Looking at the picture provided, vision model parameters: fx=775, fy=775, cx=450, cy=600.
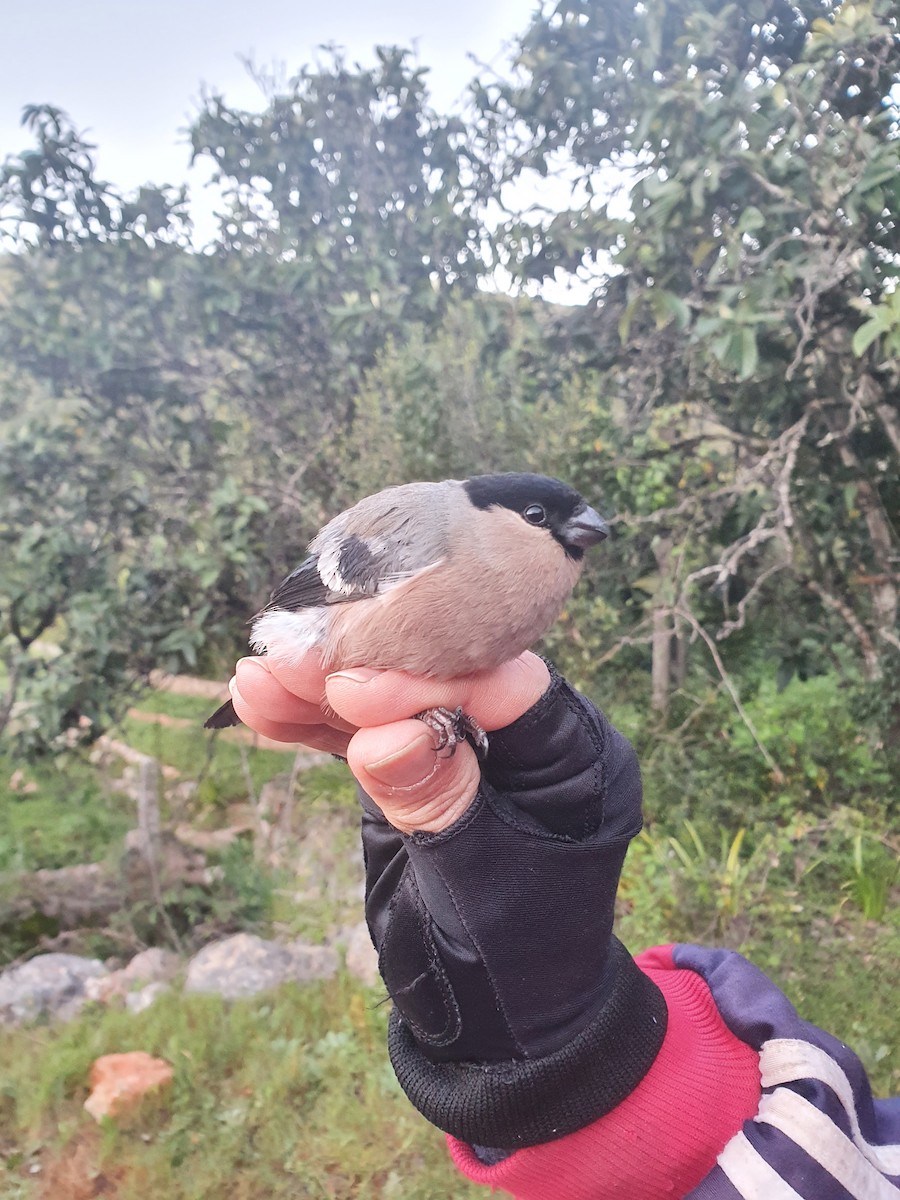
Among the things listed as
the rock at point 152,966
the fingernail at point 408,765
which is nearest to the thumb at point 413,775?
the fingernail at point 408,765

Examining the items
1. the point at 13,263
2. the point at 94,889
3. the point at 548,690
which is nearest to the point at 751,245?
the point at 548,690

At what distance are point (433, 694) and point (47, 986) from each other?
3545 mm

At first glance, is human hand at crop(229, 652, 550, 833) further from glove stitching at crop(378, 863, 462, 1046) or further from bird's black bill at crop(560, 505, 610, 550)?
bird's black bill at crop(560, 505, 610, 550)

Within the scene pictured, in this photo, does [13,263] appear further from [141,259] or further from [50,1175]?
[50,1175]

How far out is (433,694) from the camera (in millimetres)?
1601

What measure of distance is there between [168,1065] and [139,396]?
396 centimetres

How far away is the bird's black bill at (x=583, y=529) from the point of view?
70.3 inches

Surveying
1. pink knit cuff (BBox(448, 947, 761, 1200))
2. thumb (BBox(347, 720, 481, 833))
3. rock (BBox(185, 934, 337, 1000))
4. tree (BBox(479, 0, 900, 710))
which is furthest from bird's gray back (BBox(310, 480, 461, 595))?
rock (BBox(185, 934, 337, 1000))

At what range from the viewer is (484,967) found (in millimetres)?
1416

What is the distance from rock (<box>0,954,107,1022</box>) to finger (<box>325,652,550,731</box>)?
10.8 ft

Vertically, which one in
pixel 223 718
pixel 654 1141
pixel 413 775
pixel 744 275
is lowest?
pixel 654 1141

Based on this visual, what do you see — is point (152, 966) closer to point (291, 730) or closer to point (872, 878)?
point (291, 730)

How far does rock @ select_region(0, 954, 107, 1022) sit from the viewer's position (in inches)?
149

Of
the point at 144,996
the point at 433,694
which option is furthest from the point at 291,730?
the point at 144,996
